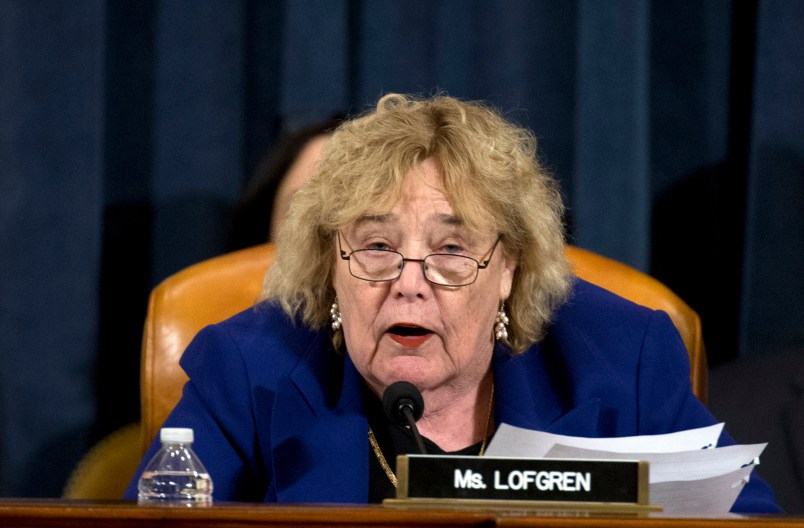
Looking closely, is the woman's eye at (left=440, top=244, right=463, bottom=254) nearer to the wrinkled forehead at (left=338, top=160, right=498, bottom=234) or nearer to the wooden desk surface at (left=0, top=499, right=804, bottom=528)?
the wrinkled forehead at (left=338, top=160, right=498, bottom=234)

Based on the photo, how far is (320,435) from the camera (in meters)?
1.66

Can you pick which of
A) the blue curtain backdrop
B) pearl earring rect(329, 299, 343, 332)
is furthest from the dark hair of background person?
pearl earring rect(329, 299, 343, 332)

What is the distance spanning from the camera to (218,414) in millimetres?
1662

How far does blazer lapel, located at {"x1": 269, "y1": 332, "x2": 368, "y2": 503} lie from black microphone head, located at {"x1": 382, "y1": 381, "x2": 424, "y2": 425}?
0.23 meters

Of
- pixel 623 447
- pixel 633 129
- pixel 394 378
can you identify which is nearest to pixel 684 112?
pixel 633 129

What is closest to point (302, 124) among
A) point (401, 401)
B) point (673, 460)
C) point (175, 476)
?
point (401, 401)

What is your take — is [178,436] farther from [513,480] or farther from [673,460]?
[673,460]

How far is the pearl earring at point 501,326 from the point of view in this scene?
1797 millimetres

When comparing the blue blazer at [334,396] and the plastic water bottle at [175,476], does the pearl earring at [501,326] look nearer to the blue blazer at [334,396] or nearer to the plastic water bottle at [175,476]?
the blue blazer at [334,396]

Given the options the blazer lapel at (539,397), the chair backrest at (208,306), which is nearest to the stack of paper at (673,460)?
the blazer lapel at (539,397)

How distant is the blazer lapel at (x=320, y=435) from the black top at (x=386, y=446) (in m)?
0.04

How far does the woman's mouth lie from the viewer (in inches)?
63.7

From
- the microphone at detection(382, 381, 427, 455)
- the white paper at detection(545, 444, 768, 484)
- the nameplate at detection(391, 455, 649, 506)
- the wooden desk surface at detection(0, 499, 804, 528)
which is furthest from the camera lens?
the microphone at detection(382, 381, 427, 455)

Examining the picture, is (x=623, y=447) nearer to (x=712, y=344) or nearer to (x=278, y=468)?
(x=278, y=468)
